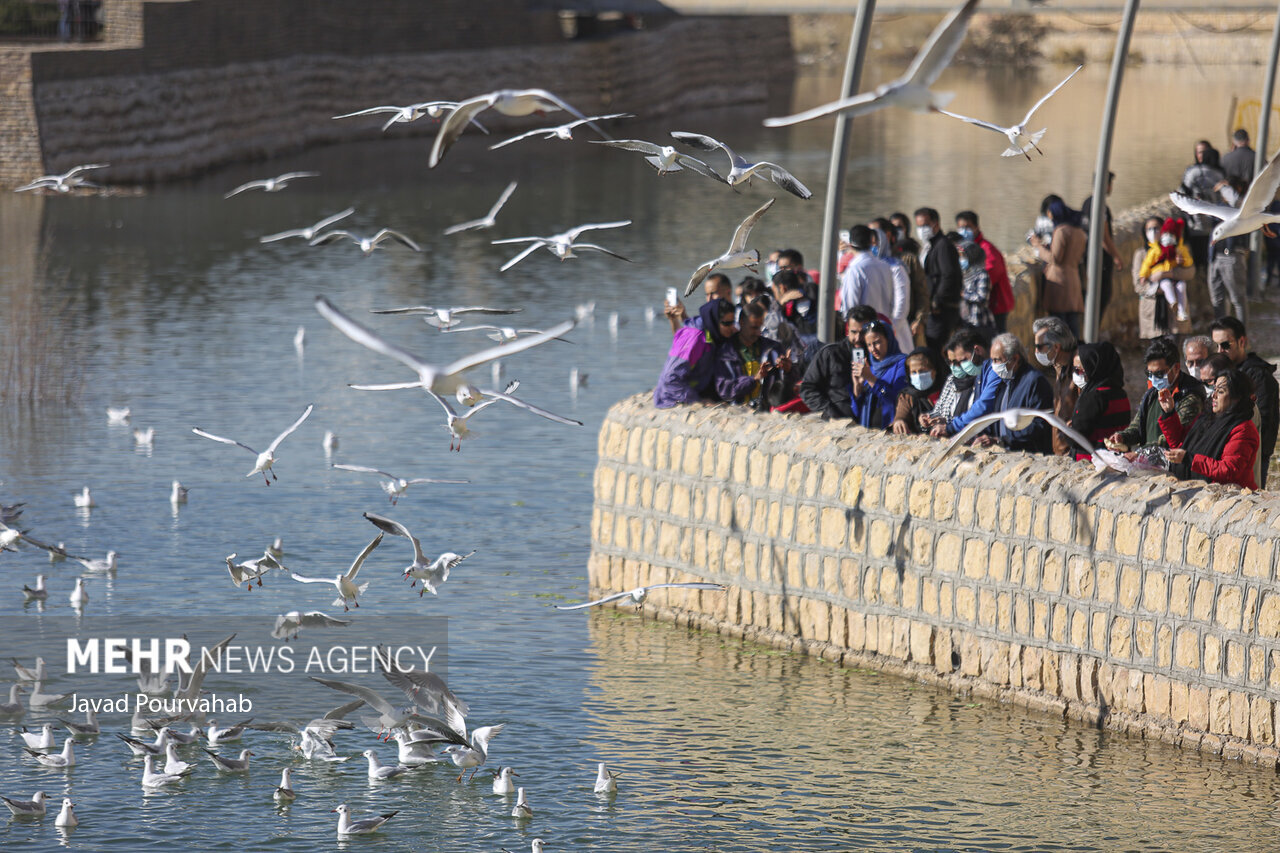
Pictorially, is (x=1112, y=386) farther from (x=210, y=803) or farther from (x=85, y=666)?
(x=85, y=666)

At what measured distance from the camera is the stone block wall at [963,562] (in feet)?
31.3

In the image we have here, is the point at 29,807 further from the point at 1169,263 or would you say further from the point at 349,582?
the point at 1169,263

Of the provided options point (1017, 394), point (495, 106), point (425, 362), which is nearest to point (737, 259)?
point (1017, 394)

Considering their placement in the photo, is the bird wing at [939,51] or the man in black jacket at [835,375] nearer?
the bird wing at [939,51]

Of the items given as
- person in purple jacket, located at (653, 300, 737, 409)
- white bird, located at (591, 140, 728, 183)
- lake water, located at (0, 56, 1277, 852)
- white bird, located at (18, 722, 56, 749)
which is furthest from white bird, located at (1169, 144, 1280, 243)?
white bird, located at (18, 722, 56, 749)

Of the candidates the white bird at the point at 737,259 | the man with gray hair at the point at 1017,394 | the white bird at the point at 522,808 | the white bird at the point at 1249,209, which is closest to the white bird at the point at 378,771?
the white bird at the point at 522,808

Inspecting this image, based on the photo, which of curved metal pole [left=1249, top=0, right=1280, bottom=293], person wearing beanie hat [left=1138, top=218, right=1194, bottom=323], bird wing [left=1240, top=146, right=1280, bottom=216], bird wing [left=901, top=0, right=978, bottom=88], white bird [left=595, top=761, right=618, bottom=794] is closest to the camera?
bird wing [left=901, top=0, right=978, bottom=88]

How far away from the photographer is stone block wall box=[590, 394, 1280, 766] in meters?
9.55

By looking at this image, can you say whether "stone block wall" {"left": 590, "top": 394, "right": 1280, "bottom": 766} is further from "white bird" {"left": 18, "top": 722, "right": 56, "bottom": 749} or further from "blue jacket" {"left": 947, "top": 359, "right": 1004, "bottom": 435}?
"white bird" {"left": 18, "top": 722, "right": 56, "bottom": 749}

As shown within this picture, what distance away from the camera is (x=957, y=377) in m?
11.4

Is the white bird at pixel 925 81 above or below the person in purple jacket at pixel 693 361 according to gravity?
above

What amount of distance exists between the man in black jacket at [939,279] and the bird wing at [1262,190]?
18.0 ft

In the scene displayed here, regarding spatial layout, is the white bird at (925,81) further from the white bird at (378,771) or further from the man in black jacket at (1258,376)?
the white bird at (378,771)

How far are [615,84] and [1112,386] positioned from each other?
41.7m
